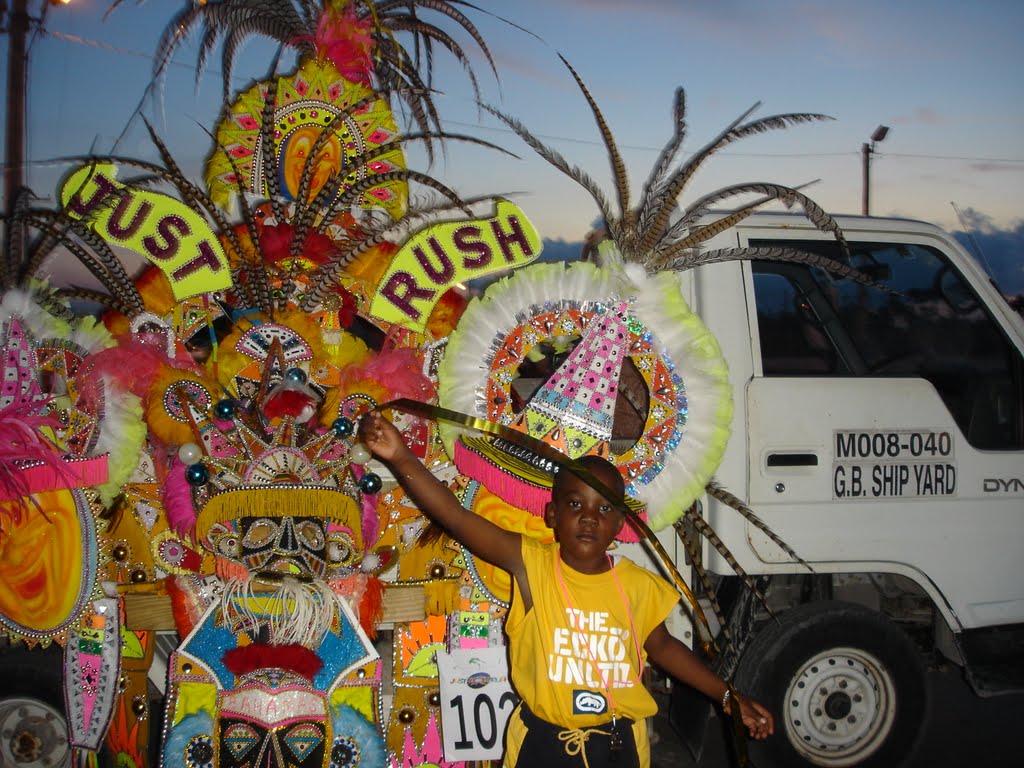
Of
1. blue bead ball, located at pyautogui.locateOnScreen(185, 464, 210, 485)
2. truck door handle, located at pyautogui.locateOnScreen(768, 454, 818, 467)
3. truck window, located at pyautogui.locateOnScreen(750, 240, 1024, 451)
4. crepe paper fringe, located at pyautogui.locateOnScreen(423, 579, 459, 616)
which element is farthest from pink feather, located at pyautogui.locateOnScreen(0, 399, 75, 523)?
truck window, located at pyautogui.locateOnScreen(750, 240, 1024, 451)

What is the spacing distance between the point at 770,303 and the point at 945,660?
2006mm

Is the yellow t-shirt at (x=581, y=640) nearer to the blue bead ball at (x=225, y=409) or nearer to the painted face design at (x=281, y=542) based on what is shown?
the painted face design at (x=281, y=542)

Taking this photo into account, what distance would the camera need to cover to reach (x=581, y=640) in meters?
2.54

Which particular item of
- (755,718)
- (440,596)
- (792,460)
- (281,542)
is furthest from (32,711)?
(792,460)

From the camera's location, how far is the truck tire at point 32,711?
3.49 meters

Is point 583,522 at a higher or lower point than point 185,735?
higher

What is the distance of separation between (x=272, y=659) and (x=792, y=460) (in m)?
2.21

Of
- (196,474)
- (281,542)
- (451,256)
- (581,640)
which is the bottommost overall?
(581,640)

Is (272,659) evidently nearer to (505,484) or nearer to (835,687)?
(505,484)

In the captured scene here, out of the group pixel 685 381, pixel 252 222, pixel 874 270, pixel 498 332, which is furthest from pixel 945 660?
pixel 252 222

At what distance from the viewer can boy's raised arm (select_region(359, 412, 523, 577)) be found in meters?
2.56

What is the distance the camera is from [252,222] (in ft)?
10.9

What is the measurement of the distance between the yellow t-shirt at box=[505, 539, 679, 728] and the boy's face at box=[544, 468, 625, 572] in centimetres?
6

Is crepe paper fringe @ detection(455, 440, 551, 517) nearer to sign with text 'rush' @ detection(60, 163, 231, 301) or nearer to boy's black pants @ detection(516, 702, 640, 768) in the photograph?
boy's black pants @ detection(516, 702, 640, 768)
